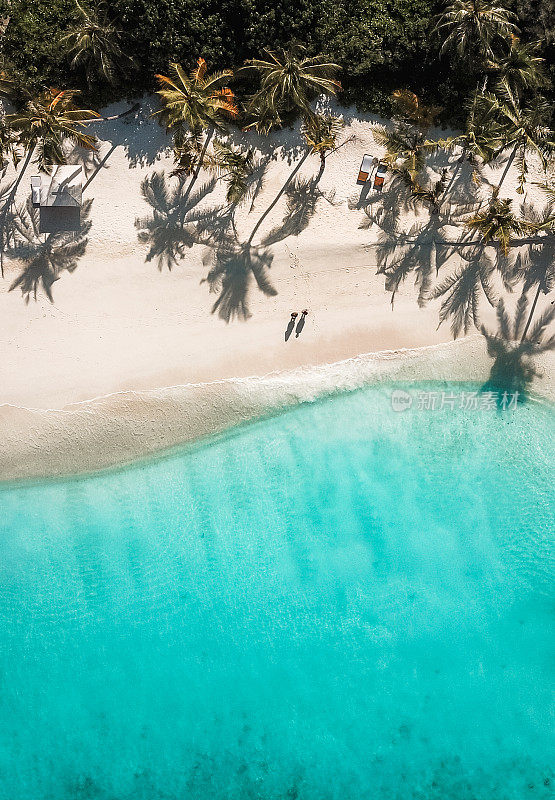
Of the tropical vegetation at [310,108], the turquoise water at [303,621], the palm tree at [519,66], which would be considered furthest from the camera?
the turquoise water at [303,621]

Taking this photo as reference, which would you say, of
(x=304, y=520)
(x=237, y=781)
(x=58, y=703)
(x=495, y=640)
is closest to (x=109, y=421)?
(x=304, y=520)

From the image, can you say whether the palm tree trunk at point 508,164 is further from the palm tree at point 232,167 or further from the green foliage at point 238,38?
the palm tree at point 232,167

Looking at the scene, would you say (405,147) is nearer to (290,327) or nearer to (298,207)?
(298,207)

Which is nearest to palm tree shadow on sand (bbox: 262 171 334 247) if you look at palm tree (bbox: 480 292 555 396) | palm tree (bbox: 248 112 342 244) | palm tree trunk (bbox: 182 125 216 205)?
palm tree (bbox: 248 112 342 244)

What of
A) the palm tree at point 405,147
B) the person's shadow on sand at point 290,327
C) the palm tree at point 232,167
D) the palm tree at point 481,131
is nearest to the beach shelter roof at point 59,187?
the palm tree at point 232,167

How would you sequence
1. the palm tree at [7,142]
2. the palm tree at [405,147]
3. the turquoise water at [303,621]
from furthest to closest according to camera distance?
1. the turquoise water at [303,621]
2. the palm tree at [7,142]
3. the palm tree at [405,147]
